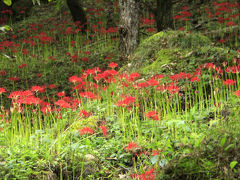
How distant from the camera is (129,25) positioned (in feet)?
23.6

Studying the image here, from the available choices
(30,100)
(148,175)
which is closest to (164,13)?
(30,100)

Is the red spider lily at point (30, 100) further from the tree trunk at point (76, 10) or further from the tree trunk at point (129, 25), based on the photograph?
the tree trunk at point (76, 10)

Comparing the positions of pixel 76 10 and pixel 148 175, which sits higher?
pixel 76 10

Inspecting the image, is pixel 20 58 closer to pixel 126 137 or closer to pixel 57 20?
pixel 57 20

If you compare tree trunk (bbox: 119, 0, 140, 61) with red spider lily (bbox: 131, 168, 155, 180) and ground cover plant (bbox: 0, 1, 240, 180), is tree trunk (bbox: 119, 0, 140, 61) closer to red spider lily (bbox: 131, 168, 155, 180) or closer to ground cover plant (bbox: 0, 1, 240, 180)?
ground cover plant (bbox: 0, 1, 240, 180)

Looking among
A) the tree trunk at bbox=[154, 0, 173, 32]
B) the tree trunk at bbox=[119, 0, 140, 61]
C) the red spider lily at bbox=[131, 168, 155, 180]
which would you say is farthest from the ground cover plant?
the tree trunk at bbox=[154, 0, 173, 32]

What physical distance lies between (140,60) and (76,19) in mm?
6094

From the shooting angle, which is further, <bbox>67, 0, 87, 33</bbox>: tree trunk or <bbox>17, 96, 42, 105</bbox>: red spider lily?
<bbox>67, 0, 87, 33</bbox>: tree trunk

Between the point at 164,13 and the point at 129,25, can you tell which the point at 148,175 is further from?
the point at 164,13

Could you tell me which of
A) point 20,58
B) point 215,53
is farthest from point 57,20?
point 215,53

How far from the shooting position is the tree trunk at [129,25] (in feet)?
23.4

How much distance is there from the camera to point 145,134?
3848 mm

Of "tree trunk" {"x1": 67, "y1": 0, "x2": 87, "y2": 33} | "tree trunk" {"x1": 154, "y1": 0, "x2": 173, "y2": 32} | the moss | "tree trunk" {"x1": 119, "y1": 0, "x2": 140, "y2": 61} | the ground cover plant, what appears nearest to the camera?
the ground cover plant

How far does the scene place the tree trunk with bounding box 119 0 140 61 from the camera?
714cm
